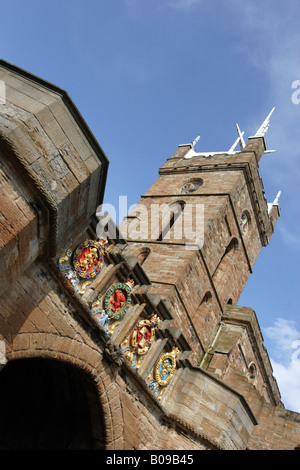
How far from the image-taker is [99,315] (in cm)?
700

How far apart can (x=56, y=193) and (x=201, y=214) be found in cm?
1001

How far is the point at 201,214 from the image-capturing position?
1470 centimetres

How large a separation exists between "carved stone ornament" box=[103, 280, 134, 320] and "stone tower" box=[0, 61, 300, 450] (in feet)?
0.10

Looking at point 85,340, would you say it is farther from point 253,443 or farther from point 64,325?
point 253,443

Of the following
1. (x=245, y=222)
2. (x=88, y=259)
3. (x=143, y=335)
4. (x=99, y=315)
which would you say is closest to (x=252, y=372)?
(x=245, y=222)

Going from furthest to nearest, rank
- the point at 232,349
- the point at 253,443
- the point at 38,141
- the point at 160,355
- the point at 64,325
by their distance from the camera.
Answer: the point at 232,349, the point at 253,443, the point at 160,355, the point at 64,325, the point at 38,141

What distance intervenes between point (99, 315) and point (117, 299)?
57cm

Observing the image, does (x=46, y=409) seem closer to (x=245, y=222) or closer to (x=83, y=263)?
(x=83, y=263)

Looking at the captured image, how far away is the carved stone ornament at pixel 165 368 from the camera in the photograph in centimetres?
847

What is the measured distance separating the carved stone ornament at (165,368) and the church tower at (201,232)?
1.99 m

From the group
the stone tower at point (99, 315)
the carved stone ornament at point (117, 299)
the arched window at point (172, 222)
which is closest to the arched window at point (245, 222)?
the stone tower at point (99, 315)

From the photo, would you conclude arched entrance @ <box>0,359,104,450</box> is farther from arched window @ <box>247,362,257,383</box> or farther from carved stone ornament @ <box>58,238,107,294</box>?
arched window @ <box>247,362,257,383</box>

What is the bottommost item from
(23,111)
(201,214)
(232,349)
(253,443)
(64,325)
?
(64,325)
